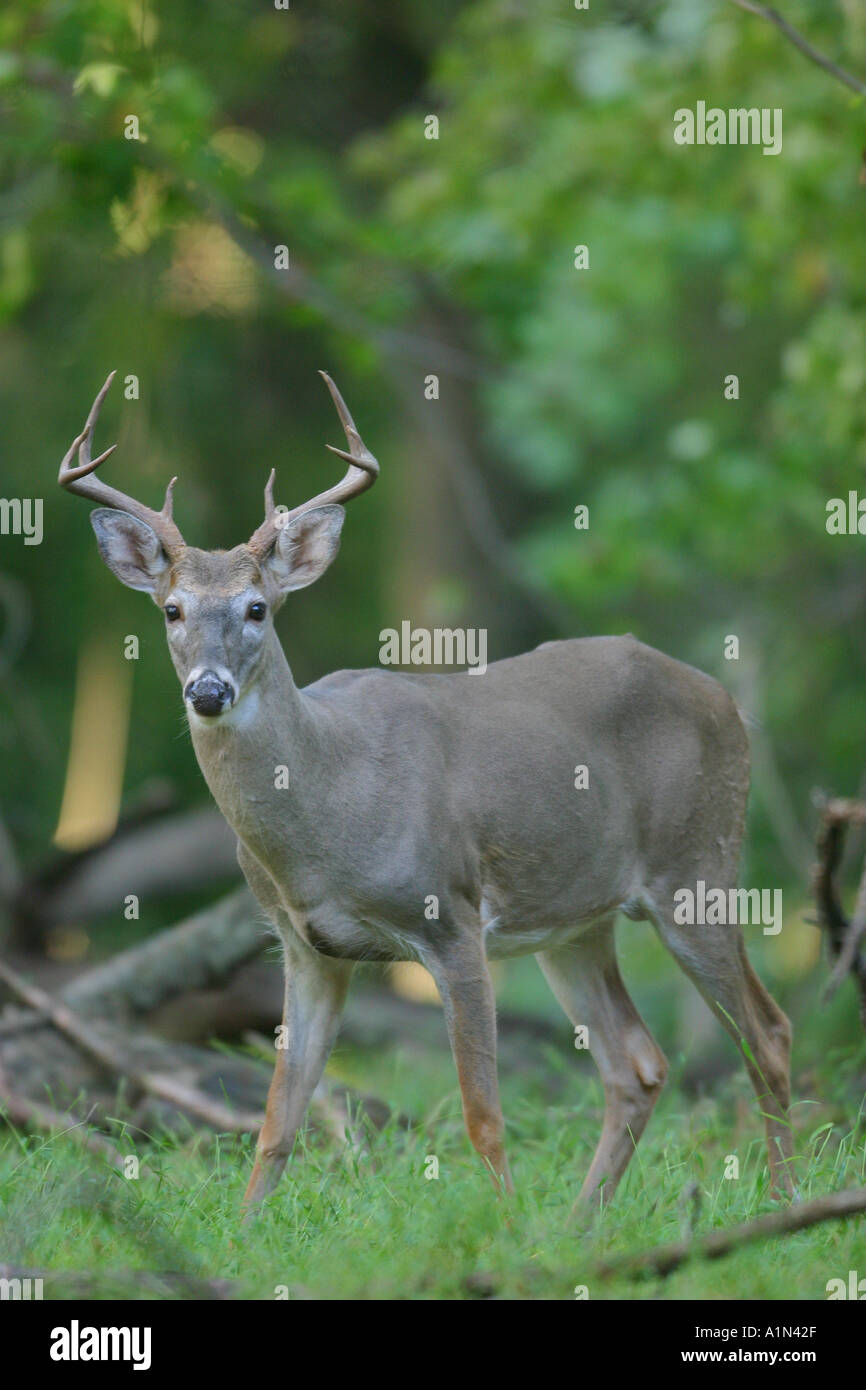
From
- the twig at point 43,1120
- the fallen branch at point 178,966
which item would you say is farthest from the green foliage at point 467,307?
the twig at point 43,1120

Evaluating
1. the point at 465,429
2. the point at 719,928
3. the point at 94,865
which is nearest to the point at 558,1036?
the point at 94,865

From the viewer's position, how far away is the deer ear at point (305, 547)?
6504 millimetres

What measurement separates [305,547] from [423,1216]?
7.72 feet

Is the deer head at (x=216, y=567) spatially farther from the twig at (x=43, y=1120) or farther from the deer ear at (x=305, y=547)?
the twig at (x=43, y=1120)

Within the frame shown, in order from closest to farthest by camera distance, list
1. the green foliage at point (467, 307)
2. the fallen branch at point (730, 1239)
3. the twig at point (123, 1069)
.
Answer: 1. the fallen branch at point (730, 1239)
2. the twig at point (123, 1069)
3. the green foliage at point (467, 307)

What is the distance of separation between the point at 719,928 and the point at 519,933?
89 centimetres

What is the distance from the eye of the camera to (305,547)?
6602mm

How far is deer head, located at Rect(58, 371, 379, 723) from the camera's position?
604 centimetres

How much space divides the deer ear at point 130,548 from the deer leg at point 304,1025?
4.60 feet

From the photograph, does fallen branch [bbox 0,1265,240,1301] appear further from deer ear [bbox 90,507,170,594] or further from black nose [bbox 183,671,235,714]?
deer ear [bbox 90,507,170,594]

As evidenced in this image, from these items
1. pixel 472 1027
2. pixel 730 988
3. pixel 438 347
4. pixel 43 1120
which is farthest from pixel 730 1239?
pixel 438 347

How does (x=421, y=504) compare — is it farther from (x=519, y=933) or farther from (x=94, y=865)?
(x=519, y=933)

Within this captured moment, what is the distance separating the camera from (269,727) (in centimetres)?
631

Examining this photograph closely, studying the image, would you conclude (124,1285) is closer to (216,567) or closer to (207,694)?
(207,694)
